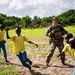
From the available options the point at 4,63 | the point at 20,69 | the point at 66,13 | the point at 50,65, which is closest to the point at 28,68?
the point at 20,69

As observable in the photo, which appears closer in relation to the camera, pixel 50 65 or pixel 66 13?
pixel 50 65

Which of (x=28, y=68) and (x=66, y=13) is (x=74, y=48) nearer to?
(x=28, y=68)

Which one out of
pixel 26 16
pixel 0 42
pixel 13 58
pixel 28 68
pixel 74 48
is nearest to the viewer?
pixel 74 48

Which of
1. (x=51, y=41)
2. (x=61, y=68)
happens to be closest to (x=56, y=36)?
(x=51, y=41)

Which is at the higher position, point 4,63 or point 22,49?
point 22,49

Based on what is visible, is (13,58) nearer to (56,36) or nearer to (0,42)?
(0,42)

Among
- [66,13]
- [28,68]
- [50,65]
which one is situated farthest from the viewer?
[66,13]

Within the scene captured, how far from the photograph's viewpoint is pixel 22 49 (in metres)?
9.12

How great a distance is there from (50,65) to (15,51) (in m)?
1.99

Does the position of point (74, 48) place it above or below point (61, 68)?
above

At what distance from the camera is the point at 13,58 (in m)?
12.5

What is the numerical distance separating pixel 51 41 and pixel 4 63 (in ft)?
8.56

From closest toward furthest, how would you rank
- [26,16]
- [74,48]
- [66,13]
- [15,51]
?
[74,48] < [15,51] < [26,16] < [66,13]

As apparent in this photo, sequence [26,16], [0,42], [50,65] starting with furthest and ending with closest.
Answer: [26,16] → [0,42] → [50,65]
